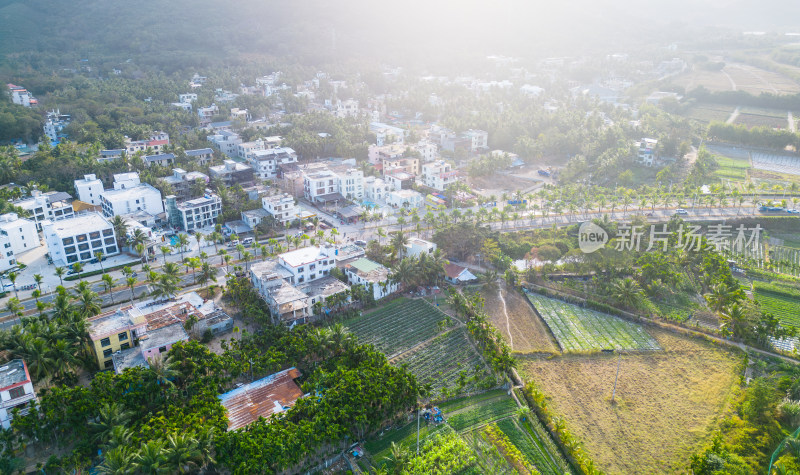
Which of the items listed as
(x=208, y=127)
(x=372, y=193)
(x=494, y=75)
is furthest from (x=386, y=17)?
(x=372, y=193)

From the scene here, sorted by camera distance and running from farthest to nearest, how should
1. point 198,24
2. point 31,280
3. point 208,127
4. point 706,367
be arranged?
point 198,24 < point 208,127 < point 31,280 < point 706,367

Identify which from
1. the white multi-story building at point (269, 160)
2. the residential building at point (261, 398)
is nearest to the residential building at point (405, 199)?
the white multi-story building at point (269, 160)

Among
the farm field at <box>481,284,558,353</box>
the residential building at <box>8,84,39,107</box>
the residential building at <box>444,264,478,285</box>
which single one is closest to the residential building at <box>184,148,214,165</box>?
the residential building at <box>444,264,478,285</box>

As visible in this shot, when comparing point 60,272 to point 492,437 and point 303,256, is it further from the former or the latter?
point 492,437

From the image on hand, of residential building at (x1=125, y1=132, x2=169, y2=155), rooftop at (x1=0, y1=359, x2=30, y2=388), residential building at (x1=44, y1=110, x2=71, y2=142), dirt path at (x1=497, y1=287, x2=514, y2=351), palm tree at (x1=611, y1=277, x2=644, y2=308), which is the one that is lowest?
dirt path at (x1=497, y1=287, x2=514, y2=351)

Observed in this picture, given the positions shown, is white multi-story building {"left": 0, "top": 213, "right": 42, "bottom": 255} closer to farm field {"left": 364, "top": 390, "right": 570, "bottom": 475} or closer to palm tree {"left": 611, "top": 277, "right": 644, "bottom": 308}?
farm field {"left": 364, "top": 390, "right": 570, "bottom": 475}

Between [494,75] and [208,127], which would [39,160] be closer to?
[208,127]

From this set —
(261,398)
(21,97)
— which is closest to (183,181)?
(261,398)
